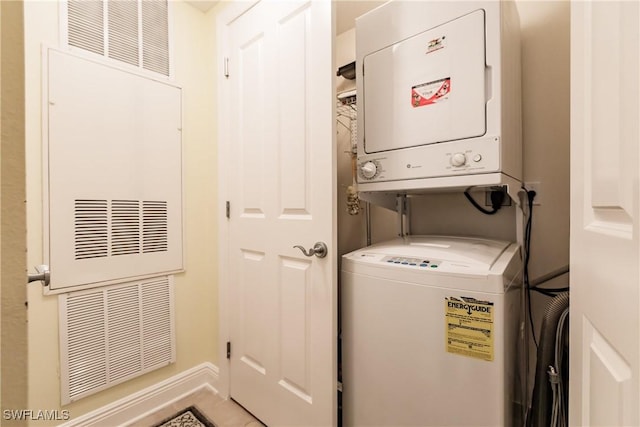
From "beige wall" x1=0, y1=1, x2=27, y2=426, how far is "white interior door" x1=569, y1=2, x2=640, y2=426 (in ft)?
2.48

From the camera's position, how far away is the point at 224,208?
5.64 ft

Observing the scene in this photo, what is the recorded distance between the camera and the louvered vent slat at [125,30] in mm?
1377

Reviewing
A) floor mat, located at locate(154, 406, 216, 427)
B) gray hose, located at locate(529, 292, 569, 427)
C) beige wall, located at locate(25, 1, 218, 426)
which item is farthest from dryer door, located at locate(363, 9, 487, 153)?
floor mat, located at locate(154, 406, 216, 427)

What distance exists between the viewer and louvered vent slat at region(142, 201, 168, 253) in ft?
5.19

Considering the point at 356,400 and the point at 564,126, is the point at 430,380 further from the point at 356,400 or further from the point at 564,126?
the point at 564,126

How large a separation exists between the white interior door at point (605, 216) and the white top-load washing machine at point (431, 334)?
18cm

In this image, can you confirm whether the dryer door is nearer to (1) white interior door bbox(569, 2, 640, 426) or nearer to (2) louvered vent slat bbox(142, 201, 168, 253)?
(1) white interior door bbox(569, 2, 640, 426)

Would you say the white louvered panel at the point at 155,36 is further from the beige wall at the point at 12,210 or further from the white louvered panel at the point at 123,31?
the beige wall at the point at 12,210

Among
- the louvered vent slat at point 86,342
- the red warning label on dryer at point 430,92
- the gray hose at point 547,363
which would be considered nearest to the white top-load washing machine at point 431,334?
the gray hose at point 547,363

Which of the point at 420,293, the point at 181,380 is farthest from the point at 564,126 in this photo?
the point at 181,380

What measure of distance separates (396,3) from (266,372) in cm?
176

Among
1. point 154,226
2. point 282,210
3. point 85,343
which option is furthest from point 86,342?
point 282,210

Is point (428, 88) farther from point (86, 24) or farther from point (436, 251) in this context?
point (86, 24)

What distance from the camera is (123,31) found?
1.52 meters
